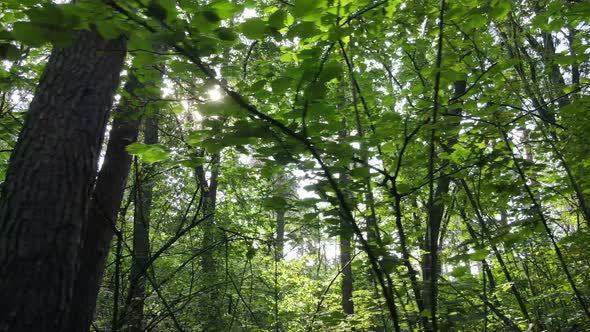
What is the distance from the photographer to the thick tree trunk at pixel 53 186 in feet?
5.69

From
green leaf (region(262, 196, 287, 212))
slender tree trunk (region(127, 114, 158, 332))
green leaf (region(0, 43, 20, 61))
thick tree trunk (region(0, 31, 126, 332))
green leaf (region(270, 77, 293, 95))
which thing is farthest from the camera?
slender tree trunk (region(127, 114, 158, 332))

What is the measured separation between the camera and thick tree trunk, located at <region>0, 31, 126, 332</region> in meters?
1.73

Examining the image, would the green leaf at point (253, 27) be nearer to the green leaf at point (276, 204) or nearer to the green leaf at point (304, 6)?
the green leaf at point (304, 6)

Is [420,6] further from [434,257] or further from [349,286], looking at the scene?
[349,286]

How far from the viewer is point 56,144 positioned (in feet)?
6.66

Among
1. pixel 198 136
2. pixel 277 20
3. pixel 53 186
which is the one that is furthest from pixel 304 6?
pixel 53 186

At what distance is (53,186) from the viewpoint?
1943 millimetres

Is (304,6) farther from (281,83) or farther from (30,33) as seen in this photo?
(30,33)

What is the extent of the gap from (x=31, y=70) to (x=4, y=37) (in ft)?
10.3

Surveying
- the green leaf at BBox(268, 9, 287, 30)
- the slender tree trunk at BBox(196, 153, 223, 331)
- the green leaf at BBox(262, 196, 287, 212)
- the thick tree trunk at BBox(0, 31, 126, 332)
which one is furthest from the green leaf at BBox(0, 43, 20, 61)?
the slender tree trunk at BBox(196, 153, 223, 331)

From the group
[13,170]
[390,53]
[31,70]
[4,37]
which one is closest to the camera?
[4,37]

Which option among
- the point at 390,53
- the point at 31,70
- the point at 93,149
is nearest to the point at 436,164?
the point at 390,53

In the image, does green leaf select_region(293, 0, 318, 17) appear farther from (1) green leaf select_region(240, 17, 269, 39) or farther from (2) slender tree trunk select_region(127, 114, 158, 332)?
(2) slender tree trunk select_region(127, 114, 158, 332)

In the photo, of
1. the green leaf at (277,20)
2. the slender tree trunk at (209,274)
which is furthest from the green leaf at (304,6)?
the slender tree trunk at (209,274)
